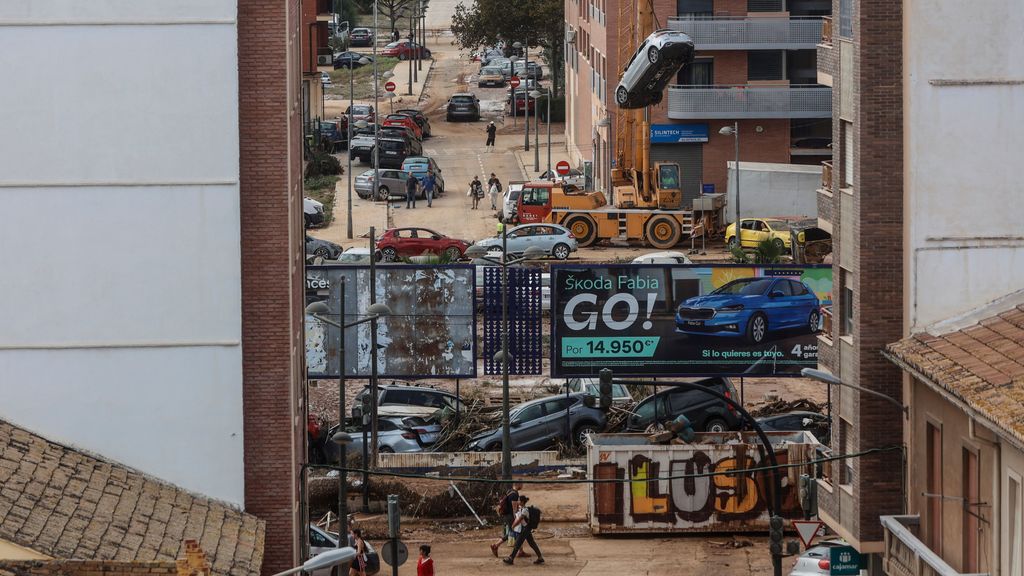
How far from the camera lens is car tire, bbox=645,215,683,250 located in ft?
227

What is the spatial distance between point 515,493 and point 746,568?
4.65 m

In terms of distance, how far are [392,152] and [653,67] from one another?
24.2m

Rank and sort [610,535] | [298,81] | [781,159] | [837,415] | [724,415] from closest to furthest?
[837,415] < [298,81] < [610,535] < [724,415] < [781,159]

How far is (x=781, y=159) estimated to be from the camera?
74125 millimetres

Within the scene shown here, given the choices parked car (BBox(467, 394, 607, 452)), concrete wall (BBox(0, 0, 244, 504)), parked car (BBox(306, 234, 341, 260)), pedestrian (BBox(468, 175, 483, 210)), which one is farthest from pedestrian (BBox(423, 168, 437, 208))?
concrete wall (BBox(0, 0, 244, 504))

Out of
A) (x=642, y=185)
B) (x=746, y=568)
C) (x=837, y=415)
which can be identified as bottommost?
(x=746, y=568)

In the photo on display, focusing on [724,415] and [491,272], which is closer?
[724,415]

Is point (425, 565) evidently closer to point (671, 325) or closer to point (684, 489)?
point (684, 489)

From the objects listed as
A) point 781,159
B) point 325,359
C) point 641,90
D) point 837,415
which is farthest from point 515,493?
point 781,159

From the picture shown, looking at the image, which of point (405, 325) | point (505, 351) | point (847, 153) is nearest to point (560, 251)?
point (405, 325)

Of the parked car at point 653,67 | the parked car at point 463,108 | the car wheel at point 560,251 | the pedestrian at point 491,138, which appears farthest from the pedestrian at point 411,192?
the parked car at point 463,108

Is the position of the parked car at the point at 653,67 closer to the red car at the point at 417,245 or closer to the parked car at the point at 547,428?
the red car at the point at 417,245

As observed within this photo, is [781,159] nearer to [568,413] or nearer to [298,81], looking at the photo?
[568,413]

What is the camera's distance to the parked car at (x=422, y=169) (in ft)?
266
